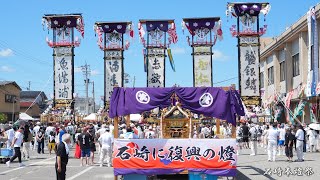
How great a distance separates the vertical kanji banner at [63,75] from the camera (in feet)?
137

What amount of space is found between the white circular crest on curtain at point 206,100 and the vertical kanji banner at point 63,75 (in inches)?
1142

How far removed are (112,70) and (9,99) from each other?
26.0 m

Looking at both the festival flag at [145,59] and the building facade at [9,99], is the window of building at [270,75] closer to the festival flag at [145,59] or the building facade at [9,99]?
the festival flag at [145,59]

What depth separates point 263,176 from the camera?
1609 cm

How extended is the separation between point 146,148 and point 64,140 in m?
2.76

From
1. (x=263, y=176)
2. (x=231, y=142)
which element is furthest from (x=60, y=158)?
(x=263, y=176)

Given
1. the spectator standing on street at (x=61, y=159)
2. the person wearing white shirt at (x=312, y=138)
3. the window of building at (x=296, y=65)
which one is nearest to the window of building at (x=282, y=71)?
the window of building at (x=296, y=65)

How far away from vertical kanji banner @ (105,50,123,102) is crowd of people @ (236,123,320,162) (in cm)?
1430

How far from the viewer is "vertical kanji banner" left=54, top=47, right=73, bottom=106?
137ft

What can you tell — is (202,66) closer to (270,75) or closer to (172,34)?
(172,34)

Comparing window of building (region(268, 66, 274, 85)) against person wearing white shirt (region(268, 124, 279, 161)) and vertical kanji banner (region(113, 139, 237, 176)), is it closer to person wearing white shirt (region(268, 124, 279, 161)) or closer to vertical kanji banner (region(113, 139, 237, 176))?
person wearing white shirt (region(268, 124, 279, 161))

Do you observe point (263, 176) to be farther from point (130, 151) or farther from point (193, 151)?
point (130, 151)

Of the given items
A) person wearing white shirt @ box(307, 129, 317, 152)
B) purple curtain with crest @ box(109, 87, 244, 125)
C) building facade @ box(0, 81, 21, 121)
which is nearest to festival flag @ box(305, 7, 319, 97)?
person wearing white shirt @ box(307, 129, 317, 152)

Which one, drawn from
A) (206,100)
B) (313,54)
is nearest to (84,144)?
(206,100)
